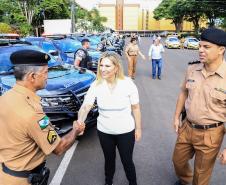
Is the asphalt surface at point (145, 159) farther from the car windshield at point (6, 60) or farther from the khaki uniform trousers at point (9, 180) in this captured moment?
the khaki uniform trousers at point (9, 180)

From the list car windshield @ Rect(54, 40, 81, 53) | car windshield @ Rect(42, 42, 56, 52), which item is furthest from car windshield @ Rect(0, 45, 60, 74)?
A: car windshield @ Rect(54, 40, 81, 53)

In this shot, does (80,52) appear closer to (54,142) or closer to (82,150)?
(82,150)

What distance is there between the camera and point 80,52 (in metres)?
8.94

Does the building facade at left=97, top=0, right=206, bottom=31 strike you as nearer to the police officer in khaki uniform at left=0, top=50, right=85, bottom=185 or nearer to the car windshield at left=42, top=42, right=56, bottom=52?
the car windshield at left=42, top=42, right=56, bottom=52

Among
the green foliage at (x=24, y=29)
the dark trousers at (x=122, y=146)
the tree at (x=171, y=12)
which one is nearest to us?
the dark trousers at (x=122, y=146)

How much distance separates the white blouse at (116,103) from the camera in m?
3.79

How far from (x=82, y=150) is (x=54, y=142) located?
324 centimetres

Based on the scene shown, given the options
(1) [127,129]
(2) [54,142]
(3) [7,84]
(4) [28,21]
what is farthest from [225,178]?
(4) [28,21]

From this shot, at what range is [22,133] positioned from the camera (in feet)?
7.93

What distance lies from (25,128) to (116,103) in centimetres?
154

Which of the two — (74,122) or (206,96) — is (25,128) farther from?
(206,96)

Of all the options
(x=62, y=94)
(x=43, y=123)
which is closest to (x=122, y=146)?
(x=43, y=123)

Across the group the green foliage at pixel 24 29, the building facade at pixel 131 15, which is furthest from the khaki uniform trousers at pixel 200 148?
the building facade at pixel 131 15

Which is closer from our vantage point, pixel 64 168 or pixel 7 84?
pixel 64 168
